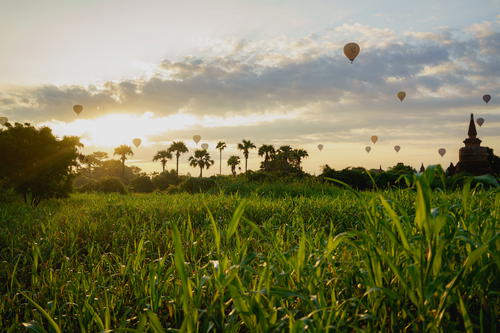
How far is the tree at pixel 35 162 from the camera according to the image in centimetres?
1892

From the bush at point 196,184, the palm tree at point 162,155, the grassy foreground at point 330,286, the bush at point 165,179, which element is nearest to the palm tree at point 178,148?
the palm tree at point 162,155

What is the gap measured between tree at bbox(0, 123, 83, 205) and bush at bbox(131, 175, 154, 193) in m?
26.8

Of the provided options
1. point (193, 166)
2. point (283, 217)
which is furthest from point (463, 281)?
point (193, 166)

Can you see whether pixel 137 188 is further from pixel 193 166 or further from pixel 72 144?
pixel 193 166

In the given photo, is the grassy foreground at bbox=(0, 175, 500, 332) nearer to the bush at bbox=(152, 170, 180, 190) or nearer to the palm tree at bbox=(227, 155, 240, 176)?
the bush at bbox=(152, 170, 180, 190)

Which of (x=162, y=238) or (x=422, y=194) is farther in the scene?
(x=162, y=238)

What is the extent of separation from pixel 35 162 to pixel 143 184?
27.9 meters

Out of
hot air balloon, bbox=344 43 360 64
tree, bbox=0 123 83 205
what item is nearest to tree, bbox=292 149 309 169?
hot air balloon, bbox=344 43 360 64

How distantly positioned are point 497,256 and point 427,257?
1.23ft

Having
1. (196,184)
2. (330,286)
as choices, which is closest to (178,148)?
(196,184)

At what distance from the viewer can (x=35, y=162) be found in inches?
768

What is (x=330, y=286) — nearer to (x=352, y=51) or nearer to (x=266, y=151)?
(x=352, y=51)

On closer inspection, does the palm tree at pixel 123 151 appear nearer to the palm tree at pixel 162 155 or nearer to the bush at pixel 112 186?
the palm tree at pixel 162 155

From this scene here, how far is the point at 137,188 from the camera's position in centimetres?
4681
